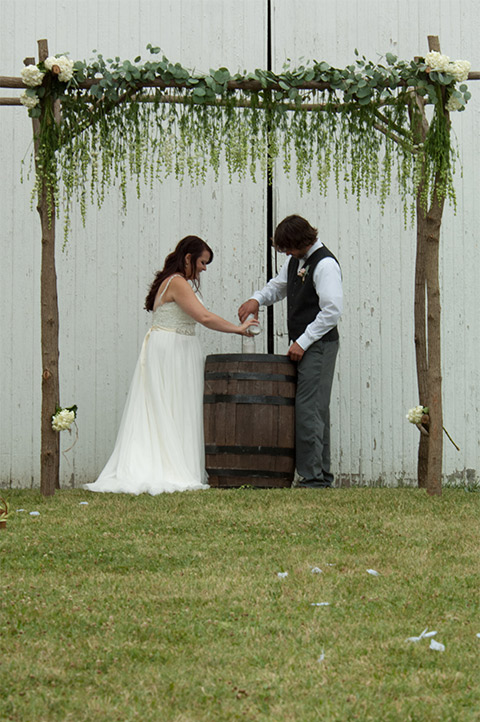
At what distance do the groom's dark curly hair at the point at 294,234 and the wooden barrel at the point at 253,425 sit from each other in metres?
0.76

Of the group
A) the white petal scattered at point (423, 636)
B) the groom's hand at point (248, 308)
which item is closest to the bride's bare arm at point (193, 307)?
the groom's hand at point (248, 308)

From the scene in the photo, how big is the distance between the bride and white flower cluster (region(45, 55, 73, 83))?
56.6 inches

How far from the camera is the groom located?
6125 mm

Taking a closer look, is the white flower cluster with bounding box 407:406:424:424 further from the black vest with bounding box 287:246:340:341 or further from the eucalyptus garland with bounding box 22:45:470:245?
→ the eucalyptus garland with bounding box 22:45:470:245

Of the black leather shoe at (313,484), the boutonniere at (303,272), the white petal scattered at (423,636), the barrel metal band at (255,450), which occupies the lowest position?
the black leather shoe at (313,484)

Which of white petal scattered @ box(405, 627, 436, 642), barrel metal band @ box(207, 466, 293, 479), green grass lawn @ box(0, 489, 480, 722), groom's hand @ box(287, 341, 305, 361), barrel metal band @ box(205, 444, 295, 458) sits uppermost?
groom's hand @ box(287, 341, 305, 361)

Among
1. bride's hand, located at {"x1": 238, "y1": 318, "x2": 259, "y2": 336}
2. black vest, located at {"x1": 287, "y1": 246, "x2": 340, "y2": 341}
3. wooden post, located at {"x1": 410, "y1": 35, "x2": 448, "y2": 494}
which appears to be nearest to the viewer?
wooden post, located at {"x1": 410, "y1": 35, "x2": 448, "y2": 494}

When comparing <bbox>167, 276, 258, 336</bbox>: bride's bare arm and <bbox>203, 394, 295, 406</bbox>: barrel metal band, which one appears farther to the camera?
<bbox>167, 276, 258, 336</bbox>: bride's bare arm

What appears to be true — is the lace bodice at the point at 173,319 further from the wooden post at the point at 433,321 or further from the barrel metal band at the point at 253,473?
the wooden post at the point at 433,321

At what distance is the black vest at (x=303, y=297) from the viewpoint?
20.7 ft

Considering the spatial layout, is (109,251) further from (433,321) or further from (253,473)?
(433,321)

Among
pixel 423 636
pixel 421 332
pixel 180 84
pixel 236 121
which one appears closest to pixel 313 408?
pixel 421 332

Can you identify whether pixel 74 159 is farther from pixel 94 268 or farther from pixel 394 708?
pixel 394 708

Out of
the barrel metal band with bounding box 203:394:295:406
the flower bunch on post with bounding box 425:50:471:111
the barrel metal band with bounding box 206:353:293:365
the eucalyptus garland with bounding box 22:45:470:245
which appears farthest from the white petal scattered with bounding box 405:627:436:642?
the flower bunch on post with bounding box 425:50:471:111
